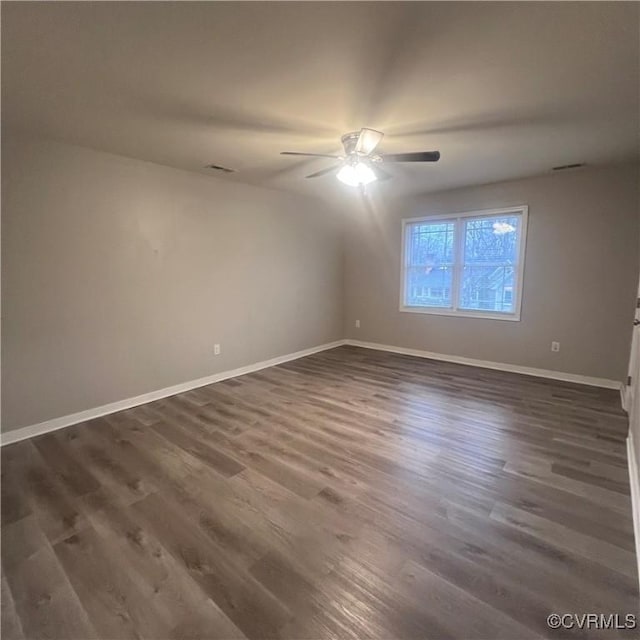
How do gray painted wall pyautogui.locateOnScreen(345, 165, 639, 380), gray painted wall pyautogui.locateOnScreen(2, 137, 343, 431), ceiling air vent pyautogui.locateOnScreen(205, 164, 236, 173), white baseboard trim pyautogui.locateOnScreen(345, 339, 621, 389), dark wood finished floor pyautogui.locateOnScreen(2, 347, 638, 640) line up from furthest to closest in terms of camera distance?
white baseboard trim pyautogui.locateOnScreen(345, 339, 621, 389) → gray painted wall pyautogui.locateOnScreen(345, 165, 639, 380) → ceiling air vent pyautogui.locateOnScreen(205, 164, 236, 173) → gray painted wall pyautogui.locateOnScreen(2, 137, 343, 431) → dark wood finished floor pyautogui.locateOnScreen(2, 347, 638, 640)

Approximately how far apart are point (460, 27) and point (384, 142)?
4.61 feet

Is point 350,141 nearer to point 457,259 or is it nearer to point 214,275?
point 214,275

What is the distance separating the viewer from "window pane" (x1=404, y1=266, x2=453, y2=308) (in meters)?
5.04

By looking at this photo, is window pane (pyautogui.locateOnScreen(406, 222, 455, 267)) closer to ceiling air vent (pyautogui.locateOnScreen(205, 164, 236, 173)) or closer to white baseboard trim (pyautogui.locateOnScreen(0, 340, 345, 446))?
white baseboard trim (pyautogui.locateOnScreen(0, 340, 345, 446))

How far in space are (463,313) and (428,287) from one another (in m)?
0.66

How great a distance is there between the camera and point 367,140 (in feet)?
Result: 8.89

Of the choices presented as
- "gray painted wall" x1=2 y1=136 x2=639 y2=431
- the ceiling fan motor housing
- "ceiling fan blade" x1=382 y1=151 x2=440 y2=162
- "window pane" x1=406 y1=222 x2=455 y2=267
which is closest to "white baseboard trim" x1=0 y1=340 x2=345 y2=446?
"gray painted wall" x1=2 y1=136 x2=639 y2=431

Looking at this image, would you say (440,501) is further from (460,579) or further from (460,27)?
(460,27)

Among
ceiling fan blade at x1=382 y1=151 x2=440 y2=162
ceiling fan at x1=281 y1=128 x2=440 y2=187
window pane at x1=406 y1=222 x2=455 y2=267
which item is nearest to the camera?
ceiling fan blade at x1=382 y1=151 x2=440 y2=162

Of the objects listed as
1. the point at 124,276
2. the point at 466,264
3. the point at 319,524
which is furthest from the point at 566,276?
the point at 124,276

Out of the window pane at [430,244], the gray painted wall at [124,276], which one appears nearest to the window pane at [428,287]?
the window pane at [430,244]

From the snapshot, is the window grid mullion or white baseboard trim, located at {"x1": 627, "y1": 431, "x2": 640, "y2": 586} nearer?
white baseboard trim, located at {"x1": 627, "y1": 431, "x2": 640, "y2": 586}

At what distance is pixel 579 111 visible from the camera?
7.64 ft

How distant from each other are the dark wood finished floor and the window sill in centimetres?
146
